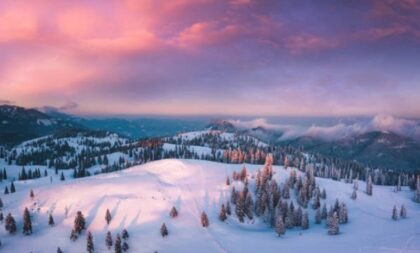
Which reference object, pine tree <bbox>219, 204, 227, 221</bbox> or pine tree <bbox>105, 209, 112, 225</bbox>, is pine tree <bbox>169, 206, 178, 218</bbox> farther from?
pine tree <bbox>105, 209, 112, 225</bbox>

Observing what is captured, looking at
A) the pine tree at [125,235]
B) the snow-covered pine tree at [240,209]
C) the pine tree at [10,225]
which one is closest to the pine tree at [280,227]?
the snow-covered pine tree at [240,209]

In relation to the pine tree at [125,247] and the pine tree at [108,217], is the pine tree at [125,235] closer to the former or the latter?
the pine tree at [125,247]

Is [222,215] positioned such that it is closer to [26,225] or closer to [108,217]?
[108,217]

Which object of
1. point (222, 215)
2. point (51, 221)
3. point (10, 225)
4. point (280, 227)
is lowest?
point (280, 227)

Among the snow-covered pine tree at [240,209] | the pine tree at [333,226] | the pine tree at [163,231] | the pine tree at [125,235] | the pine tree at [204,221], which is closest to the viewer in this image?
the pine tree at [125,235]

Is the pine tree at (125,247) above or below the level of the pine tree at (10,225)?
below

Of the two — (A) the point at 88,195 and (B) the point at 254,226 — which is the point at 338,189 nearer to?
(B) the point at 254,226

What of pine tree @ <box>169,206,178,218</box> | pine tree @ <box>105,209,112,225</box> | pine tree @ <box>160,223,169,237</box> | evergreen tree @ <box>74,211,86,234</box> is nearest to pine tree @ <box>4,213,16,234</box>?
evergreen tree @ <box>74,211,86,234</box>

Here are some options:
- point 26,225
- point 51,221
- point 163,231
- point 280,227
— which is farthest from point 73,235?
point 280,227

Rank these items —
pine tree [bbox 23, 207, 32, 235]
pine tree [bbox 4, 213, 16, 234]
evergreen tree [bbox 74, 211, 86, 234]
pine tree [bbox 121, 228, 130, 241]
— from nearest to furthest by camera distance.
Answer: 1. pine tree [bbox 121, 228, 130, 241]
2. pine tree [bbox 4, 213, 16, 234]
3. pine tree [bbox 23, 207, 32, 235]
4. evergreen tree [bbox 74, 211, 86, 234]
